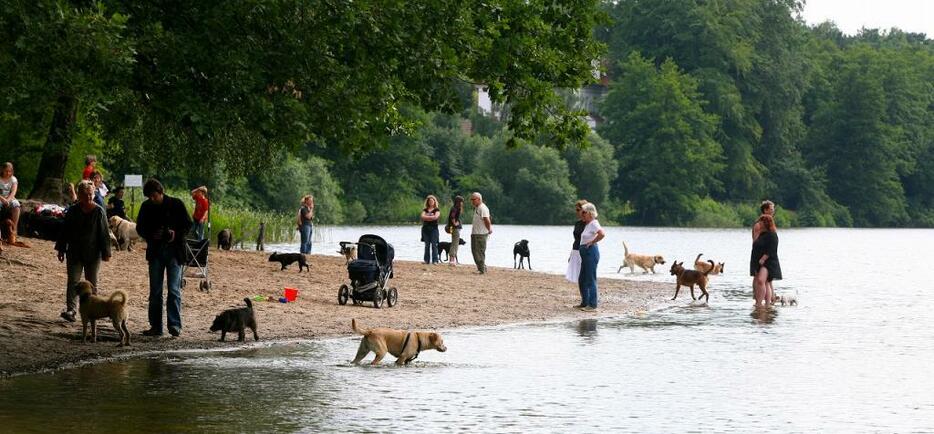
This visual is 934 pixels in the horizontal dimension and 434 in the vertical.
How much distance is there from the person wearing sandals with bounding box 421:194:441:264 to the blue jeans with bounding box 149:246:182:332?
17659 mm

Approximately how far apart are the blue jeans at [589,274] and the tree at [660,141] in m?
81.6

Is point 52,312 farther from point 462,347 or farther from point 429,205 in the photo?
point 429,205

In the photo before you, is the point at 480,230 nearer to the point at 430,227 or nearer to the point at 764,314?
the point at 430,227

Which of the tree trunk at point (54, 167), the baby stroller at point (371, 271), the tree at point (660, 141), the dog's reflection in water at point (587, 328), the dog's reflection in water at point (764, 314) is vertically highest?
the tree at point (660, 141)

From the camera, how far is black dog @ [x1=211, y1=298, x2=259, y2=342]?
18.4 metres

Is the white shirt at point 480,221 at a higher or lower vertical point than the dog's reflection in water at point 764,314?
higher

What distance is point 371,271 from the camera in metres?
23.4

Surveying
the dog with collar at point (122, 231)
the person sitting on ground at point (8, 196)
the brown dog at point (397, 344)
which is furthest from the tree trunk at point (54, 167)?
the brown dog at point (397, 344)

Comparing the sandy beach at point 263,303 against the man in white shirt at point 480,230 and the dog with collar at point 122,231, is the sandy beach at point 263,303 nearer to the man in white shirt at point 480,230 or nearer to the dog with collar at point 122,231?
the dog with collar at point 122,231

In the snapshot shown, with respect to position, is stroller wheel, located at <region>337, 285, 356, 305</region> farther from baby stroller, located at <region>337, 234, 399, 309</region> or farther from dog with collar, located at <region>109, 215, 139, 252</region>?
dog with collar, located at <region>109, 215, 139, 252</region>

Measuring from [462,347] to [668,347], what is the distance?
8.67 feet

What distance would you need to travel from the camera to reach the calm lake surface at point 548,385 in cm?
1284

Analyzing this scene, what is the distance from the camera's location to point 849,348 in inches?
792

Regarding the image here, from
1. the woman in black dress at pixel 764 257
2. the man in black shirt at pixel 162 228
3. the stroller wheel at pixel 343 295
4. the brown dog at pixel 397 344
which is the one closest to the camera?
the brown dog at pixel 397 344
